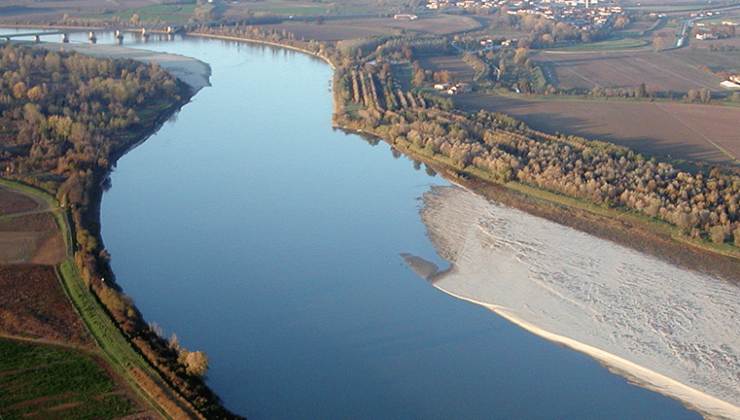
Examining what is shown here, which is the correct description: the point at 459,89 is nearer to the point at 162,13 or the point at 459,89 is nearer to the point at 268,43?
the point at 268,43

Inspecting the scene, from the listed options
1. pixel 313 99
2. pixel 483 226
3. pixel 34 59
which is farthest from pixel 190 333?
pixel 34 59

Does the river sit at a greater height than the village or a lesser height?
lesser

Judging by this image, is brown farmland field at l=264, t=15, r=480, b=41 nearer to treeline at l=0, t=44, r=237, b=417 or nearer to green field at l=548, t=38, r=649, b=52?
green field at l=548, t=38, r=649, b=52

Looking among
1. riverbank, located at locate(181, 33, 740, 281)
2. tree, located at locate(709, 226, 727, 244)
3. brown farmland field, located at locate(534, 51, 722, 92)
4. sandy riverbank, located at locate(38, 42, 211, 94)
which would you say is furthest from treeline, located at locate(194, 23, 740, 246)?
sandy riverbank, located at locate(38, 42, 211, 94)

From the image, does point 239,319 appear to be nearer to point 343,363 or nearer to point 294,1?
point 343,363

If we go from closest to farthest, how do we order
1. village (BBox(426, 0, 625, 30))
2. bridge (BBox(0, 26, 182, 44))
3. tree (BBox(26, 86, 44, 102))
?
tree (BBox(26, 86, 44, 102)) → bridge (BBox(0, 26, 182, 44)) → village (BBox(426, 0, 625, 30))
